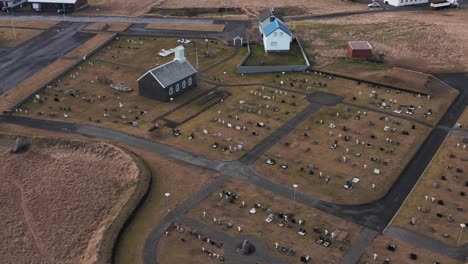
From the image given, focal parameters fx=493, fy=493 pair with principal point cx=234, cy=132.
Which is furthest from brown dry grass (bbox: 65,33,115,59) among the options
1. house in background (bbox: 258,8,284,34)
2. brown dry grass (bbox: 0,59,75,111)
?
house in background (bbox: 258,8,284,34)

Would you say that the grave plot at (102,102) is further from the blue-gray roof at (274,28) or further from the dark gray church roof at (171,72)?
the blue-gray roof at (274,28)

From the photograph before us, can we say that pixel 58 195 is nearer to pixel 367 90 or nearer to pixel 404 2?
pixel 367 90

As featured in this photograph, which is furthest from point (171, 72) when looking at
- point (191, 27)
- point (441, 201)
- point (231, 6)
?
point (231, 6)

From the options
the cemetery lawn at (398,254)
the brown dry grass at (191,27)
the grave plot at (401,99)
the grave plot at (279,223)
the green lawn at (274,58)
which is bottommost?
the cemetery lawn at (398,254)

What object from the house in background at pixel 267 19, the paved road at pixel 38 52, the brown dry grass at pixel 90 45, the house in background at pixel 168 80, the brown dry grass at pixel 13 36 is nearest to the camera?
the house in background at pixel 168 80

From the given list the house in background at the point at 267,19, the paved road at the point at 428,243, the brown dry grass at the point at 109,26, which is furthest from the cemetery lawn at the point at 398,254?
the brown dry grass at the point at 109,26

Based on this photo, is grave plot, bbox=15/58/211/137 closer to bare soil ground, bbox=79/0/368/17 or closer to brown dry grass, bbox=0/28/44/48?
brown dry grass, bbox=0/28/44/48
